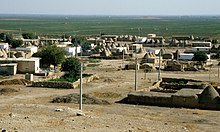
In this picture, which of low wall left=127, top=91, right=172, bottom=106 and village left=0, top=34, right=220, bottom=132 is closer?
village left=0, top=34, right=220, bottom=132

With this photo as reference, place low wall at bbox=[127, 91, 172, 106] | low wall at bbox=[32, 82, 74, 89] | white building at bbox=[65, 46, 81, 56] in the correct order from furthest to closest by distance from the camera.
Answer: white building at bbox=[65, 46, 81, 56] < low wall at bbox=[32, 82, 74, 89] < low wall at bbox=[127, 91, 172, 106]

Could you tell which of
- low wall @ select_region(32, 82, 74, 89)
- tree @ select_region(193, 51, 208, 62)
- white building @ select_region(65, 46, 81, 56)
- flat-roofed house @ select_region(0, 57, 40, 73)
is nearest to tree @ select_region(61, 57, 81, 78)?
flat-roofed house @ select_region(0, 57, 40, 73)

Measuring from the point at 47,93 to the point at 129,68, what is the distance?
1847cm

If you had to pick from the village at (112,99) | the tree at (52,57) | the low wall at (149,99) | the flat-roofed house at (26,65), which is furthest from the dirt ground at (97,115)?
the tree at (52,57)

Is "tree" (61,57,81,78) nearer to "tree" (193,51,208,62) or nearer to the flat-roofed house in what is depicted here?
the flat-roofed house

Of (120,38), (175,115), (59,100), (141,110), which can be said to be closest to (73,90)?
(59,100)

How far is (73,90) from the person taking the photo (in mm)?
32844

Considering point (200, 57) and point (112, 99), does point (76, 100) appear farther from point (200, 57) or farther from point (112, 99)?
point (200, 57)

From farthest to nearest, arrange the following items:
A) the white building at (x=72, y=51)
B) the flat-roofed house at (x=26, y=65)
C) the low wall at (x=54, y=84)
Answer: the white building at (x=72, y=51) < the flat-roofed house at (x=26, y=65) < the low wall at (x=54, y=84)

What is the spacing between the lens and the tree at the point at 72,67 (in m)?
37.5

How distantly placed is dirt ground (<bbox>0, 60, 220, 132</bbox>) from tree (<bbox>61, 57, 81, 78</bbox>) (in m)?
2.49

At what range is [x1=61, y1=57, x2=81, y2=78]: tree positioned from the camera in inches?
1476

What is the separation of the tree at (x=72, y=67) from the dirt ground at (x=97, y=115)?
8.18 ft

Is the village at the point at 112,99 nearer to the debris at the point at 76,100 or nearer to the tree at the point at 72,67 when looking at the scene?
the debris at the point at 76,100
